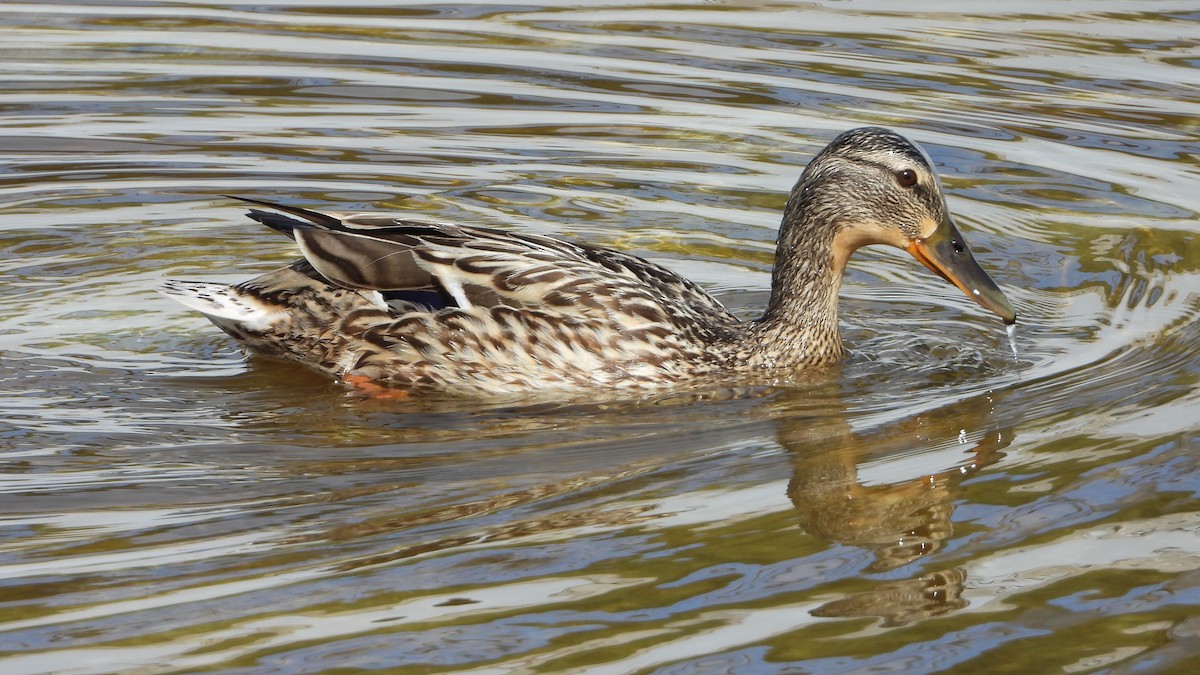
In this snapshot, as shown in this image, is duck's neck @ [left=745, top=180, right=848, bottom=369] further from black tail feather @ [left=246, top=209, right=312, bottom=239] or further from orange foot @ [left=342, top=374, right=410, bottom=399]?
black tail feather @ [left=246, top=209, right=312, bottom=239]

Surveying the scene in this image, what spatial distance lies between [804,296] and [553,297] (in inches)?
50.4

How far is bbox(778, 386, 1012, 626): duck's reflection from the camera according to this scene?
5.36 meters

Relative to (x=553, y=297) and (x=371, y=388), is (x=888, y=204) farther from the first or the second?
(x=371, y=388)

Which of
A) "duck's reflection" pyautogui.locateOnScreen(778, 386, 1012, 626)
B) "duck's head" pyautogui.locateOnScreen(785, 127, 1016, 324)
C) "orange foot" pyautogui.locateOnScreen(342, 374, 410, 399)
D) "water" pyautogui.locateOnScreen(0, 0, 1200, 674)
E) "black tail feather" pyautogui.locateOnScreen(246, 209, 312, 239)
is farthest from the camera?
"black tail feather" pyautogui.locateOnScreen(246, 209, 312, 239)

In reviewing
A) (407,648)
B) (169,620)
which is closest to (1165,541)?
(407,648)


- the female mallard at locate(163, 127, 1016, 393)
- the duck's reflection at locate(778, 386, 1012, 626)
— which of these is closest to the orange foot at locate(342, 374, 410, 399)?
the female mallard at locate(163, 127, 1016, 393)

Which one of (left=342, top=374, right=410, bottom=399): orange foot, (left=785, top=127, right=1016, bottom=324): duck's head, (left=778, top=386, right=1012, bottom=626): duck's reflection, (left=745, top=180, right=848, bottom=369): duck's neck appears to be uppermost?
(left=785, top=127, right=1016, bottom=324): duck's head

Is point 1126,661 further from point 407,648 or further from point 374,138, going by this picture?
point 374,138

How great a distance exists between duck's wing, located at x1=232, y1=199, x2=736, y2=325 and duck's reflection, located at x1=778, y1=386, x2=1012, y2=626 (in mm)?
1125

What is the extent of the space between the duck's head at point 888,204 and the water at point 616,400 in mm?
475

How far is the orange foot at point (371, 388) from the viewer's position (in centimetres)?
813

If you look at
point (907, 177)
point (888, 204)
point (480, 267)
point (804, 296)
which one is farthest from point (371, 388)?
point (907, 177)

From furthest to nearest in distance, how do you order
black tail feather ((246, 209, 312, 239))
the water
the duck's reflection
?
black tail feather ((246, 209, 312, 239))
the duck's reflection
the water

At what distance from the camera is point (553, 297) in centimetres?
819
